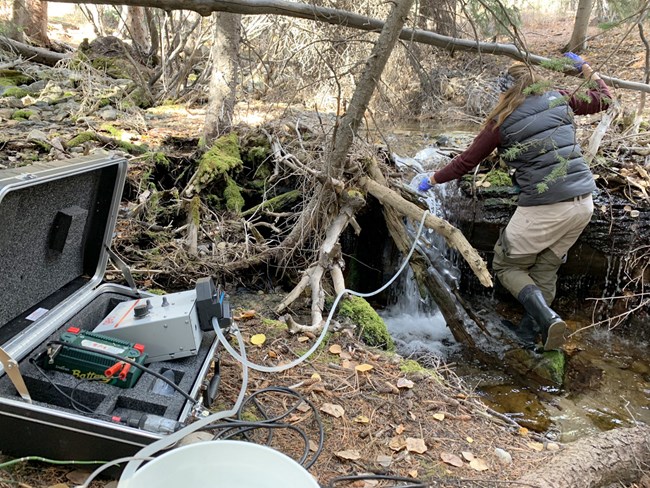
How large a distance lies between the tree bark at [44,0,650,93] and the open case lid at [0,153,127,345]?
1064 millimetres

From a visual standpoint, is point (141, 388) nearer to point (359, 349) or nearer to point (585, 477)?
point (359, 349)

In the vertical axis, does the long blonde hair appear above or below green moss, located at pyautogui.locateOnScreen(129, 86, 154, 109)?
above

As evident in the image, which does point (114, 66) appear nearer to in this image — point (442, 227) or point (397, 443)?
point (442, 227)

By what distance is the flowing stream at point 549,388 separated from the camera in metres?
3.67

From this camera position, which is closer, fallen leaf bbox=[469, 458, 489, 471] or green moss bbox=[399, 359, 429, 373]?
fallen leaf bbox=[469, 458, 489, 471]

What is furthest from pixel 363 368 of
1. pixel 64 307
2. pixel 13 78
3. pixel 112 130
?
pixel 13 78

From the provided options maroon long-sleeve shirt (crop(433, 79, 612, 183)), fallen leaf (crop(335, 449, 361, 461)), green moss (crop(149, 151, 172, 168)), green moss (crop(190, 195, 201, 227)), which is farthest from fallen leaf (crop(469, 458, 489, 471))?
green moss (crop(149, 151, 172, 168))

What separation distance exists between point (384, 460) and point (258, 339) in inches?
44.6

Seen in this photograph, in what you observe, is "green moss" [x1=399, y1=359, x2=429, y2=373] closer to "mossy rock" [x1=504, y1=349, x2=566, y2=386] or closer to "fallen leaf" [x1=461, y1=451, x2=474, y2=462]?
"fallen leaf" [x1=461, y1=451, x2=474, y2=462]

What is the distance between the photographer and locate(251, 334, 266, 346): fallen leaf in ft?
9.76

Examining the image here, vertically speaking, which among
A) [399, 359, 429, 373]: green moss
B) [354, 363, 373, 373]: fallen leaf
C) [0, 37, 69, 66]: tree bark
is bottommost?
[354, 363, 373, 373]: fallen leaf

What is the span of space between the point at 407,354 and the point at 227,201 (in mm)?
2288

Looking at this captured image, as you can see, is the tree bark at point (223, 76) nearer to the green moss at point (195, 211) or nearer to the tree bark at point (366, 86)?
the green moss at point (195, 211)

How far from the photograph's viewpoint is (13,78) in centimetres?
877
